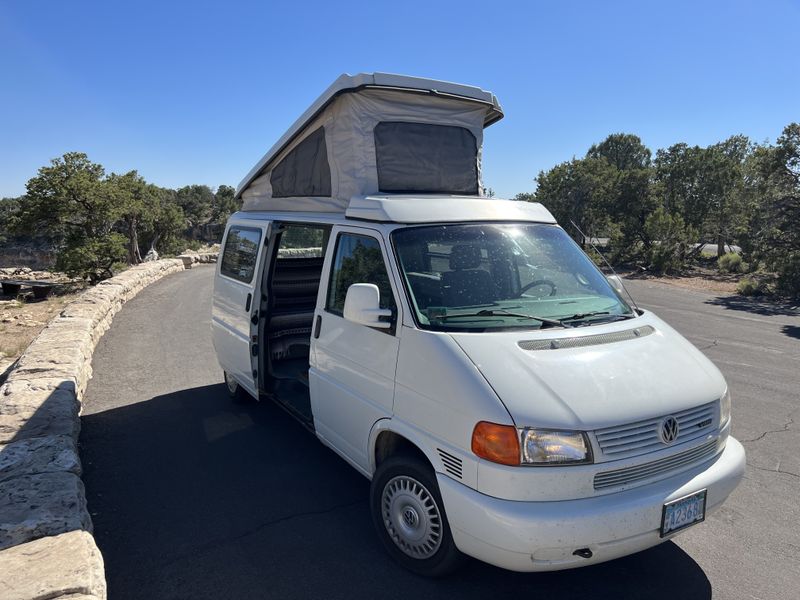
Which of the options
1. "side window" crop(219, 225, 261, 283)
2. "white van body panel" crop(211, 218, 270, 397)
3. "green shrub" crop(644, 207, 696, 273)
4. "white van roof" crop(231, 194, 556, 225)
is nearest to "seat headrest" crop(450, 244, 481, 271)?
"white van roof" crop(231, 194, 556, 225)

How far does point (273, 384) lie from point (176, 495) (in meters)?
1.50

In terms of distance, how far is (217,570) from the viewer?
134 inches

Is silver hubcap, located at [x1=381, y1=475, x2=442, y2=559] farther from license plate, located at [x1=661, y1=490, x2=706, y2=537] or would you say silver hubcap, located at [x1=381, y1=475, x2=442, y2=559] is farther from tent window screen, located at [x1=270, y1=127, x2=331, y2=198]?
tent window screen, located at [x1=270, y1=127, x2=331, y2=198]

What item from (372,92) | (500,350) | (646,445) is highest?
(372,92)

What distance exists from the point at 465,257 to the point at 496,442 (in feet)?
4.63

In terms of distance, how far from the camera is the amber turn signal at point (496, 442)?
2.65 m

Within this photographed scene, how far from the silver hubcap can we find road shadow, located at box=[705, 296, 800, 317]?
43.1ft

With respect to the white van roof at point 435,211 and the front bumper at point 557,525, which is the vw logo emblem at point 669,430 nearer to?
the front bumper at point 557,525

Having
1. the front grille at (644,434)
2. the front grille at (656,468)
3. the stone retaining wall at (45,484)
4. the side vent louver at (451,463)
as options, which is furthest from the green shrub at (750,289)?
the stone retaining wall at (45,484)

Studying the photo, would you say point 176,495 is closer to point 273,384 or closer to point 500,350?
point 273,384

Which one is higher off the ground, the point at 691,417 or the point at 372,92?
the point at 372,92

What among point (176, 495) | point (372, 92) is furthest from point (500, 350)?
point (176, 495)

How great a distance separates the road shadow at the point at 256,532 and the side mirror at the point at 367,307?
61.2 inches

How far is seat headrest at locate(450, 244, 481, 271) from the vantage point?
363cm
